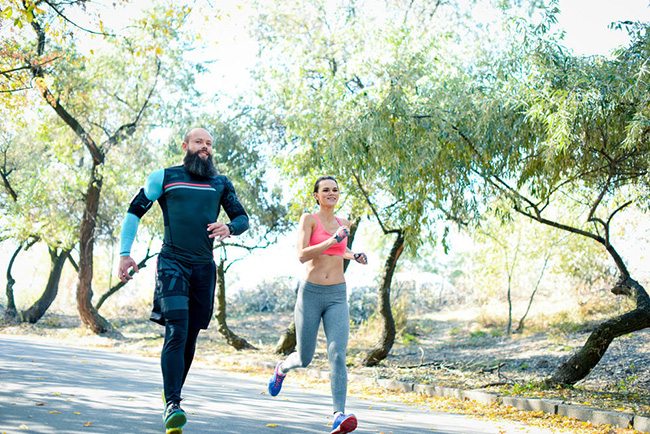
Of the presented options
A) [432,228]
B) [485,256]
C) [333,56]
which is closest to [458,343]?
[485,256]

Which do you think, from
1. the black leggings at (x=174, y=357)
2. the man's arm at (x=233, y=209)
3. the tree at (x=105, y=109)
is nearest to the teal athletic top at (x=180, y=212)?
the man's arm at (x=233, y=209)

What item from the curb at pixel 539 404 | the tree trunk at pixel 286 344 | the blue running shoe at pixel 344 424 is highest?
the tree trunk at pixel 286 344

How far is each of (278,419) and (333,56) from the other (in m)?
11.9

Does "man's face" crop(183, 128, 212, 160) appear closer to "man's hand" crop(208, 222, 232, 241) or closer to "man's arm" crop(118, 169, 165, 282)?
"man's arm" crop(118, 169, 165, 282)

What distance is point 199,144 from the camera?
198 inches

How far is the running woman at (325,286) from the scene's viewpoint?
17.0 feet

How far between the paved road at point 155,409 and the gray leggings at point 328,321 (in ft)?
1.94

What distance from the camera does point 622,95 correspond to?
7.57m

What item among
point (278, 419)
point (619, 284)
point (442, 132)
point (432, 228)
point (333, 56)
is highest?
point (333, 56)

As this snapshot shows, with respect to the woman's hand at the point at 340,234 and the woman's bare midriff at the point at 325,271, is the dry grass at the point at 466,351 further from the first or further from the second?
the woman's hand at the point at 340,234

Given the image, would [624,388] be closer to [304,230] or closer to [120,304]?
[304,230]

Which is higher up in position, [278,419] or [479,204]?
[479,204]

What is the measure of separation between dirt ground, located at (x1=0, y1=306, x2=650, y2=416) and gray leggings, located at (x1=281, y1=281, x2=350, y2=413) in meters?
3.75

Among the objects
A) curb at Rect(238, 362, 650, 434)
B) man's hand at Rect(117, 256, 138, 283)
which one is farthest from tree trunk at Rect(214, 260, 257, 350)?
man's hand at Rect(117, 256, 138, 283)
